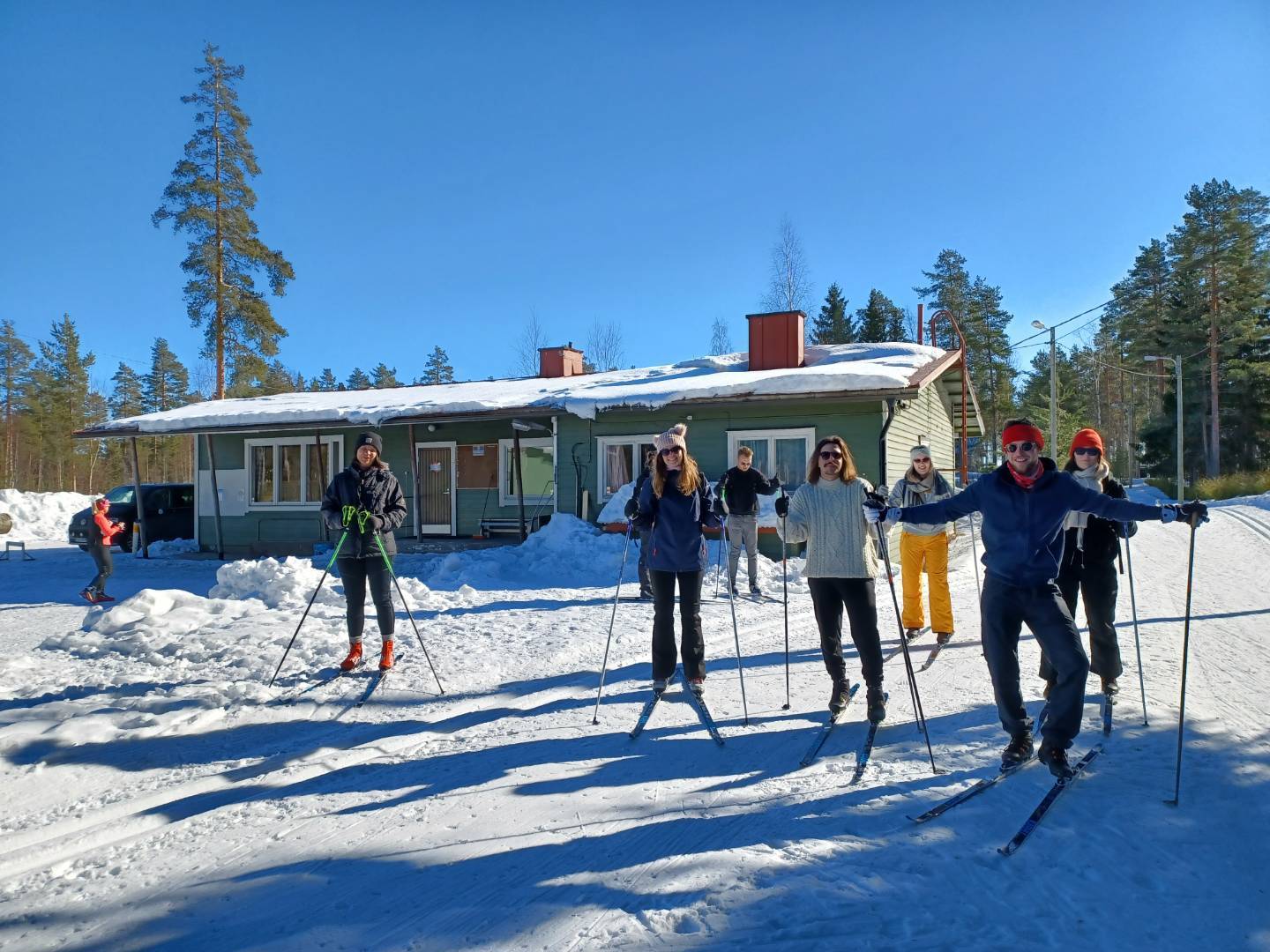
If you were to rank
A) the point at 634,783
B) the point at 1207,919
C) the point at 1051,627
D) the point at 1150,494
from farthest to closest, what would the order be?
the point at 1150,494
the point at 634,783
the point at 1051,627
the point at 1207,919

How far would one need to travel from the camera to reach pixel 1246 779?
380 cm

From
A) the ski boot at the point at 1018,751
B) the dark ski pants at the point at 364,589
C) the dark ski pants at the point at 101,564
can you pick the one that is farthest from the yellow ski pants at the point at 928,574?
the dark ski pants at the point at 101,564

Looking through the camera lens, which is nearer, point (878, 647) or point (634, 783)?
point (634, 783)

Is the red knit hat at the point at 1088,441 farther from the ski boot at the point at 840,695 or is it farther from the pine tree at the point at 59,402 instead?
the pine tree at the point at 59,402

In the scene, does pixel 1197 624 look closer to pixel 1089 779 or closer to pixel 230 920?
pixel 1089 779

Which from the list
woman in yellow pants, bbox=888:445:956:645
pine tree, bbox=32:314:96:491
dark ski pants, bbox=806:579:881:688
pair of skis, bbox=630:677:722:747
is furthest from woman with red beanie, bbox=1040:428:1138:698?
pine tree, bbox=32:314:96:491

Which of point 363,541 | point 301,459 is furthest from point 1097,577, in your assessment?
point 301,459

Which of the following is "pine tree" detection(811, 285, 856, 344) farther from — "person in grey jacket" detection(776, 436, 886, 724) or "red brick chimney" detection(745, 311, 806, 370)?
"person in grey jacket" detection(776, 436, 886, 724)

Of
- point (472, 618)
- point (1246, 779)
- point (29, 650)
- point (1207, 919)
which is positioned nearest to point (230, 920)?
point (1207, 919)

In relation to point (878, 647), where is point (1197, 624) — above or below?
below

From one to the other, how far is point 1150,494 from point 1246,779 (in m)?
34.6

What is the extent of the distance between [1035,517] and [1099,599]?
60.9 inches

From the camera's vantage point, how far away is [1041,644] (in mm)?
3832

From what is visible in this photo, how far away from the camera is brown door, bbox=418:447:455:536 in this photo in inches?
697
